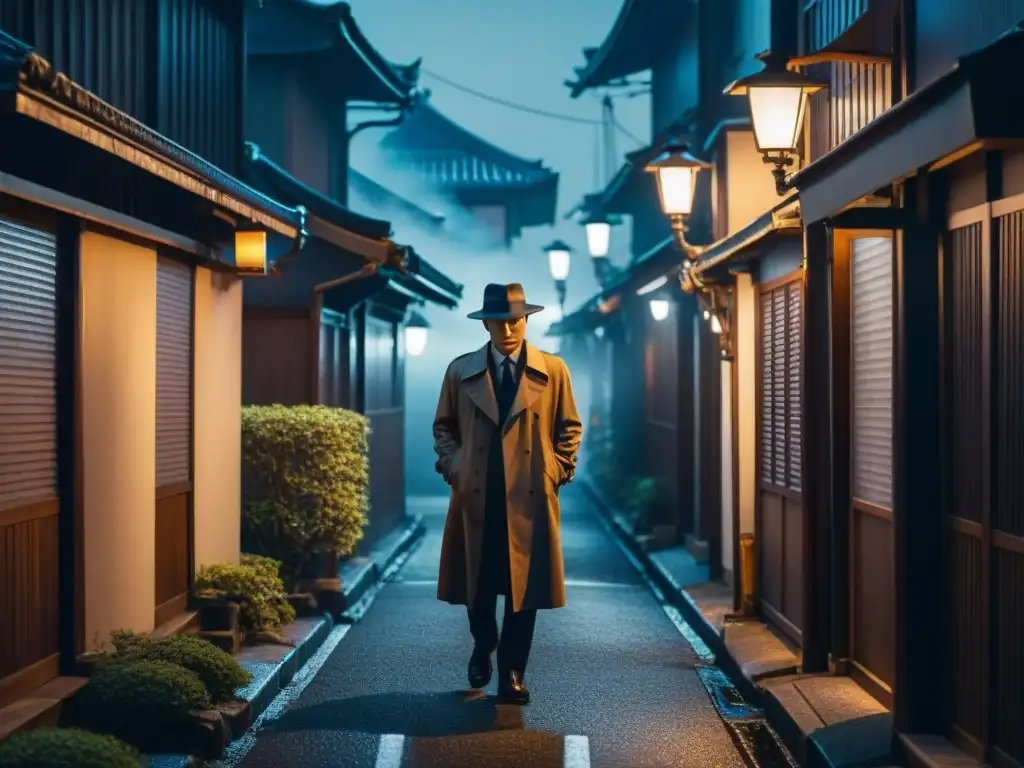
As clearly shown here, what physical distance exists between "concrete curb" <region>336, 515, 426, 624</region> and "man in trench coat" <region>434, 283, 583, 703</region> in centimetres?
485

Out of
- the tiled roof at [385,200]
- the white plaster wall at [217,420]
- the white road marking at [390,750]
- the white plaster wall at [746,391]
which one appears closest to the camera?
the white road marking at [390,750]

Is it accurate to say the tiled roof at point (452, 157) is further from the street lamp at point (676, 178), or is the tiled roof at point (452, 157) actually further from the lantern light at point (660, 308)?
the street lamp at point (676, 178)

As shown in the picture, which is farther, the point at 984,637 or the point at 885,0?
the point at 885,0

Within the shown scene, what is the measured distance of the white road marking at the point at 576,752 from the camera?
8250 millimetres

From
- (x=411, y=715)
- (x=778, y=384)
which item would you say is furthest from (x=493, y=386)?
(x=778, y=384)

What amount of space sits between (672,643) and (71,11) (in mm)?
7426

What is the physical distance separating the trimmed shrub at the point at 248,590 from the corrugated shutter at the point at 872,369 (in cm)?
494

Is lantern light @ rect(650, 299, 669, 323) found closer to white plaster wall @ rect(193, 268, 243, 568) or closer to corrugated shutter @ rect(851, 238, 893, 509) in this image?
white plaster wall @ rect(193, 268, 243, 568)

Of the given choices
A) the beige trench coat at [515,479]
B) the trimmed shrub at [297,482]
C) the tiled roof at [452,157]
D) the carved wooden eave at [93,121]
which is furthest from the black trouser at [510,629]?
the tiled roof at [452,157]

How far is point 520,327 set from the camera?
988cm

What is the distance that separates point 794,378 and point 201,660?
5766 mm

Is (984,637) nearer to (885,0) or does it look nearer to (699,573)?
(885,0)

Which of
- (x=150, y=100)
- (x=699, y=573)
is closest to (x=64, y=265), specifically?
(x=150, y=100)

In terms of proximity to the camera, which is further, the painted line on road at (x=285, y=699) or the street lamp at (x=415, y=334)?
the street lamp at (x=415, y=334)
